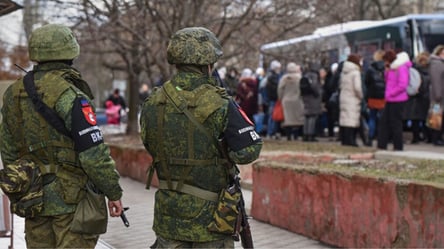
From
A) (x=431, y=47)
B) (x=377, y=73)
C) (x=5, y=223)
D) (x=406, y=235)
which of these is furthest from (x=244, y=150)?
(x=431, y=47)

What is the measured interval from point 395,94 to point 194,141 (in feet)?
28.5

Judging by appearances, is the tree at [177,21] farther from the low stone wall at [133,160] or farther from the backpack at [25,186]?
the backpack at [25,186]

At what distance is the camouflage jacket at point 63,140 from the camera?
4145 mm

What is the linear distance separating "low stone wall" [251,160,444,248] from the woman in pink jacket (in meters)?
Answer: 4.55

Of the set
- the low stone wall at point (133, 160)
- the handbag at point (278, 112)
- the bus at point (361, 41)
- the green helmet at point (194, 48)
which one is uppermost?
the bus at point (361, 41)

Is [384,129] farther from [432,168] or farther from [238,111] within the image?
[238,111]

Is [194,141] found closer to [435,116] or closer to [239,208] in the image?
[239,208]

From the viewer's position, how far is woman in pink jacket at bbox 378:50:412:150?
1228cm

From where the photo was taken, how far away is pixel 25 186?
13.8ft

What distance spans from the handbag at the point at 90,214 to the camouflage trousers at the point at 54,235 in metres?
0.05

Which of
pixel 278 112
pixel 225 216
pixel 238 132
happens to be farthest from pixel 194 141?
pixel 278 112

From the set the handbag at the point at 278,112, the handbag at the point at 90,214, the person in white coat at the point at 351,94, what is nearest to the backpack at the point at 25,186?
the handbag at the point at 90,214

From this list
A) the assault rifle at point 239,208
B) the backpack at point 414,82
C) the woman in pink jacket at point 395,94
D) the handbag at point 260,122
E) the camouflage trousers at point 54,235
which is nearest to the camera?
the assault rifle at point 239,208

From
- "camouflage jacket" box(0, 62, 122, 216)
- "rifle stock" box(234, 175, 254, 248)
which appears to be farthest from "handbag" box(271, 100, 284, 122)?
"camouflage jacket" box(0, 62, 122, 216)
